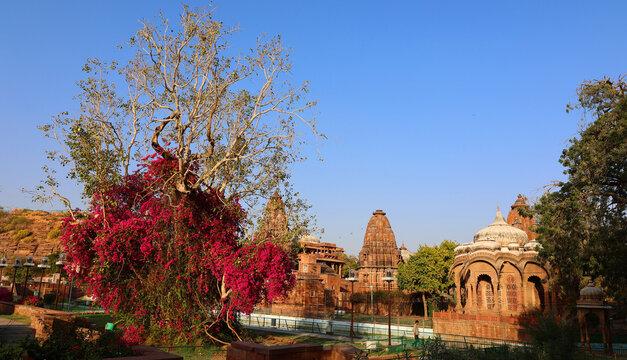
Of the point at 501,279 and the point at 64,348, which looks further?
the point at 501,279

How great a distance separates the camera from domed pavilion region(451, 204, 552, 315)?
114 feet

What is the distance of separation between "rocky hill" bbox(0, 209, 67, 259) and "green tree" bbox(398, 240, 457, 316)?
56.3 m

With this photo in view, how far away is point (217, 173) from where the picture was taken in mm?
17875

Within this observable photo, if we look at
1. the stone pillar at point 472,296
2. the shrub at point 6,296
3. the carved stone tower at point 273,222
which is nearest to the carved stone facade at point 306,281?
the carved stone tower at point 273,222

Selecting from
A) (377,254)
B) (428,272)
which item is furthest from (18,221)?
(428,272)

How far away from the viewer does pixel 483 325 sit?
89.8 ft

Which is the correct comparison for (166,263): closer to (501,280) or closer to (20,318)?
(20,318)

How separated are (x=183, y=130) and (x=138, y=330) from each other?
7835 millimetres

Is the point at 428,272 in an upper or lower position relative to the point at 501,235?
lower

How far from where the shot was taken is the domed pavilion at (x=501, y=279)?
114 feet

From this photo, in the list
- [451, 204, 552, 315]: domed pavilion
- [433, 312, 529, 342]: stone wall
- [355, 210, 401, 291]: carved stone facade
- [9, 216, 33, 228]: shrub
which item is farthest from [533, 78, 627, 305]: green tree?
[9, 216, 33, 228]: shrub

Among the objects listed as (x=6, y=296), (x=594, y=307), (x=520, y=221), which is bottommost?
(x=6, y=296)

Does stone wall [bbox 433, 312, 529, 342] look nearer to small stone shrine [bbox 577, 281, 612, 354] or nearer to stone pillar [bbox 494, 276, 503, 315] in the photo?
small stone shrine [bbox 577, 281, 612, 354]

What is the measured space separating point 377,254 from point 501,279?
127 ft
